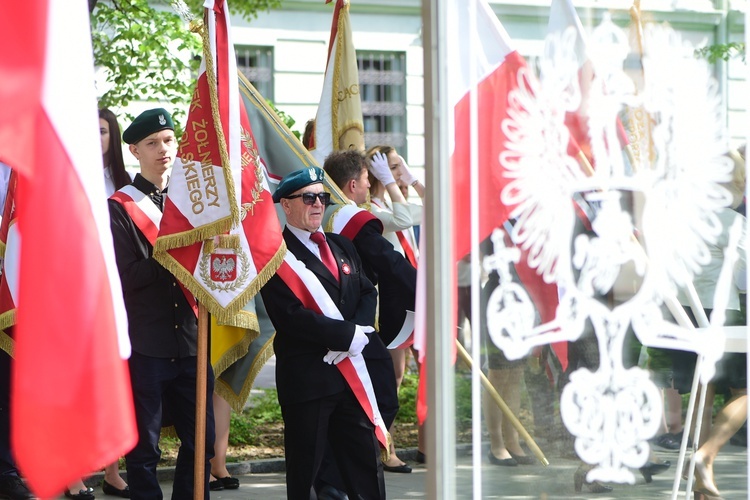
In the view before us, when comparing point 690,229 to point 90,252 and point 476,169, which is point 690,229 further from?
point 90,252

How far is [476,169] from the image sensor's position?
3.48 m

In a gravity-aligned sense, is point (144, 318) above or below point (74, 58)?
below

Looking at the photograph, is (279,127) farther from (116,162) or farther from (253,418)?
(253,418)

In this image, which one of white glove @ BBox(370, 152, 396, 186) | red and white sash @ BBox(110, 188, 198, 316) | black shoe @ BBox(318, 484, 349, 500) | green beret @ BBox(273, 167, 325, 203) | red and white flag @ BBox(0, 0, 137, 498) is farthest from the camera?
white glove @ BBox(370, 152, 396, 186)

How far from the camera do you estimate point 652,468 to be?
3482mm

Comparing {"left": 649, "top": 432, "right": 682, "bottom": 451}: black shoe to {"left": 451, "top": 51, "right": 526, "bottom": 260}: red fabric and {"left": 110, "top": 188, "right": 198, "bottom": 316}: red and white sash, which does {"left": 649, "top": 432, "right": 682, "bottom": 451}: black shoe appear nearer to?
{"left": 451, "top": 51, "right": 526, "bottom": 260}: red fabric

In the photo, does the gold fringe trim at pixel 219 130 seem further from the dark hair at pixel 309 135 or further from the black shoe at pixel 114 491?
the dark hair at pixel 309 135

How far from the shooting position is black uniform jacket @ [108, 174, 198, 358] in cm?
562

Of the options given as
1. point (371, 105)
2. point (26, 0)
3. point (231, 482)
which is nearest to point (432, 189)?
point (26, 0)

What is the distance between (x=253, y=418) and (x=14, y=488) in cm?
292

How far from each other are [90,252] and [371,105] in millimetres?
15335

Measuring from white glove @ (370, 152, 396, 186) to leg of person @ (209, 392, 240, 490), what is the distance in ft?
5.76

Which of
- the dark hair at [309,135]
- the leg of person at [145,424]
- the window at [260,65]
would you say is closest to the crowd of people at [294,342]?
the leg of person at [145,424]

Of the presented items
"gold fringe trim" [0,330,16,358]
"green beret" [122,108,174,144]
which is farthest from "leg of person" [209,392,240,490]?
"green beret" [122,108,174,144]
